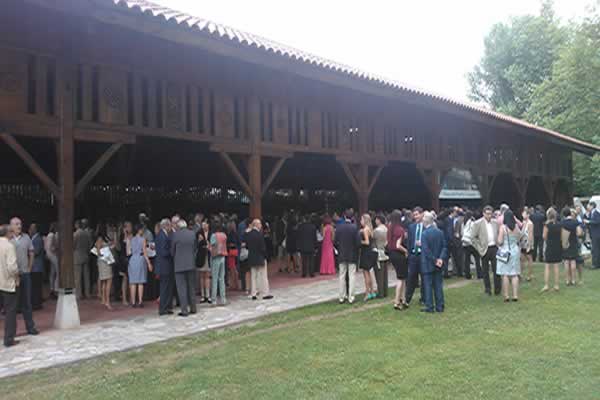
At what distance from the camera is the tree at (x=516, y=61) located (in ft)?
119

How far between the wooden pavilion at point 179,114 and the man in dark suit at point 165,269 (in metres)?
1.51

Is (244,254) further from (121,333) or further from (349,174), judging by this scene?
(349,174)

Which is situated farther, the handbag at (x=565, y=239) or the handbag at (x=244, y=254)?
the handbag at (x=244, y=254)

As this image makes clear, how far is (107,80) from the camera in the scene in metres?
8.41

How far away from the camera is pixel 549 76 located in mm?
35219

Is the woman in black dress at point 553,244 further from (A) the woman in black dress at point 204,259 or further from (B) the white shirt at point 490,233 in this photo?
(A) the woman in black dress at point 204,259

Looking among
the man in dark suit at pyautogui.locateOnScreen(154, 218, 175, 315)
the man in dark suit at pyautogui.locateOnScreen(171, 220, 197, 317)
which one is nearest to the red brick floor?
the man in dark suit at pyautogui.locateOnScreen(154, 218, 175, 315)

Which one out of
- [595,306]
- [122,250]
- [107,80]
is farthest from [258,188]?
[595,306]

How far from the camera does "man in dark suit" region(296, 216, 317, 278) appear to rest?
41.9 ft

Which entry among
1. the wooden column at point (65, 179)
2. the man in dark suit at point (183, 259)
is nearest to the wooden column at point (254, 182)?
the man in dark suit at point (183, 259)

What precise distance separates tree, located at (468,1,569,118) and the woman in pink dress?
27.1 metres

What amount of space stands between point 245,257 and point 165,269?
2273mm

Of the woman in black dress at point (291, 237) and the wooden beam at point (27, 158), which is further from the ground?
the wooden beam at point (27, 158)

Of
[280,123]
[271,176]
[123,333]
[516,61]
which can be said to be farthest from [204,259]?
[516,61]
